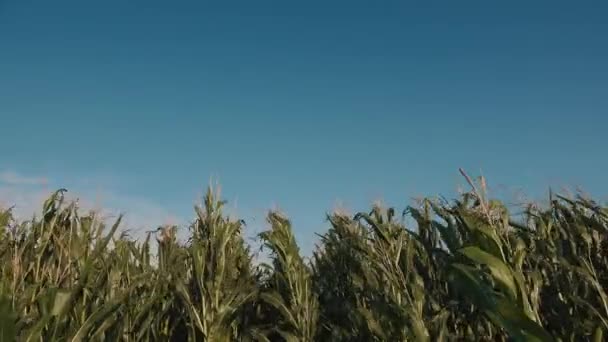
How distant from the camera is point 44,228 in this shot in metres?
5.16

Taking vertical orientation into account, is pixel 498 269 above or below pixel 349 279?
below

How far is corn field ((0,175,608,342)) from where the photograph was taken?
363cm

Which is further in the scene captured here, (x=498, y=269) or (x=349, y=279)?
(x=349, y=279)

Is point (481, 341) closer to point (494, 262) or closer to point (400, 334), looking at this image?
point (400, 334)

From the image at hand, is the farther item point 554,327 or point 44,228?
point 44,228

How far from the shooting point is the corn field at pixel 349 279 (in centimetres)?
363

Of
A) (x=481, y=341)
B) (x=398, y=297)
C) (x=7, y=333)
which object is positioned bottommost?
(x=7, y=333)

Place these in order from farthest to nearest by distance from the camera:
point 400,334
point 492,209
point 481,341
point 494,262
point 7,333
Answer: point 400,334 < point 481,341 < point 492,209 < point 494,262 < point 7,333

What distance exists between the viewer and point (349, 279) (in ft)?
24.7

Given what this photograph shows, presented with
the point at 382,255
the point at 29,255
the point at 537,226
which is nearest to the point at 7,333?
the point at 29,255

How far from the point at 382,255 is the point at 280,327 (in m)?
1.42

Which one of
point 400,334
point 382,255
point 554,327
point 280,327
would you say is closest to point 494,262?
point 554,327

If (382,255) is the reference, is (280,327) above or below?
below

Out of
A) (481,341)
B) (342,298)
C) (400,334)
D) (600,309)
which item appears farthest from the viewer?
(342,298)
